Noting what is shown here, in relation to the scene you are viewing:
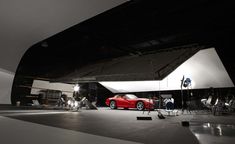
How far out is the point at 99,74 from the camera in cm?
1239

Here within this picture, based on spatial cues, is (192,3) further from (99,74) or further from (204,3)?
(99,74)

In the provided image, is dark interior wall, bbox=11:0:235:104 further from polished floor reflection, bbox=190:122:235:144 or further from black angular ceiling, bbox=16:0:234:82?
polished floor reflection, bbox=190:122:235:144

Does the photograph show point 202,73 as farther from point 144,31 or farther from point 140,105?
point 144,31

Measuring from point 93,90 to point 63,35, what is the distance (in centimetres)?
606

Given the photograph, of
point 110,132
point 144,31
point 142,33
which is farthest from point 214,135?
point 142,33

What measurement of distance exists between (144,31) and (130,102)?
420cm

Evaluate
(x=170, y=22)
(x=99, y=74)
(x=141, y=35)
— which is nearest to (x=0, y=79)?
(x=99, y=74)

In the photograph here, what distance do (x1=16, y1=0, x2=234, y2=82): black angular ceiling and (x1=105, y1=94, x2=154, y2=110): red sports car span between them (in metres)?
3.70

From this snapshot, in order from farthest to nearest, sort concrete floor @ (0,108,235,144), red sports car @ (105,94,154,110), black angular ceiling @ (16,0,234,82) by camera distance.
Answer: red sports car @ (105,94,154,110) → black angular ceiling @ (16,0,234,82) → concrete floor @ (0,108,235,144)

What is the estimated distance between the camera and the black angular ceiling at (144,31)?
6947 millimetres

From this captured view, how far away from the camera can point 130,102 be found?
9883mm

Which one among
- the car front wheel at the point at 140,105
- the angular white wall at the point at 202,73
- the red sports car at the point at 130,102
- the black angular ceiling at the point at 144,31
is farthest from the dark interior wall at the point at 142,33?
the car front wheel at the point at 140,105

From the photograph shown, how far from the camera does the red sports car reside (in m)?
9.21

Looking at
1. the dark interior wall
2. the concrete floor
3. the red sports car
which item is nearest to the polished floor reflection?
the concrete floor
